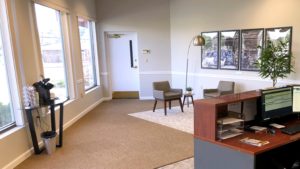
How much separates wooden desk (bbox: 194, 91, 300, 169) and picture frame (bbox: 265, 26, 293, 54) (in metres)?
3.08

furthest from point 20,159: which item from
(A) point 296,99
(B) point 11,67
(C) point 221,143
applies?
(A) point 296,99

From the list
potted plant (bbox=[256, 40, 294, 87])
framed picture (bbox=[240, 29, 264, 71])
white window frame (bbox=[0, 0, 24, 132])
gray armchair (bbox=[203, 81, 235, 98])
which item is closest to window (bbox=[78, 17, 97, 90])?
white window frame (bbox=[0, 0, 24, 132])

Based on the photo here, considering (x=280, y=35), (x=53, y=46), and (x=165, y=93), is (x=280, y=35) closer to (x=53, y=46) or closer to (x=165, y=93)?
(x=165, y=93)

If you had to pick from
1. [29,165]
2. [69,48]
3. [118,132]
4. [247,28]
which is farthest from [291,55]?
[29,165]

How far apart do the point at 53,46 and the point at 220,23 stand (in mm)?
3992

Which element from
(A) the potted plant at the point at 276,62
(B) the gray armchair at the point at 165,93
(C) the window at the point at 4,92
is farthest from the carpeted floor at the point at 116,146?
(A) the potted plant at the point at 276,62

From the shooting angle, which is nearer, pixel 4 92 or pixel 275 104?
pixel 275 104

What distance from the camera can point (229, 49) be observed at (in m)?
6.01

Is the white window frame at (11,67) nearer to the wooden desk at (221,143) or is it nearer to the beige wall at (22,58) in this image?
the beige wall at (22,58)

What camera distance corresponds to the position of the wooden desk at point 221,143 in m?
2.05

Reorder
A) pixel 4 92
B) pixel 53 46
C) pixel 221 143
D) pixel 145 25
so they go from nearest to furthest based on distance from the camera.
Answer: pixel 221 143 → pixel 4 92 → pixel 53 46 → pixel 145 25

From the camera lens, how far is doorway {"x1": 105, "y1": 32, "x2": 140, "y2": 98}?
7.64 meters

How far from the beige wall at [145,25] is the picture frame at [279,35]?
303cm

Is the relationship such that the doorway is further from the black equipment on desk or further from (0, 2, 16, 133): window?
the black equipment on desk
